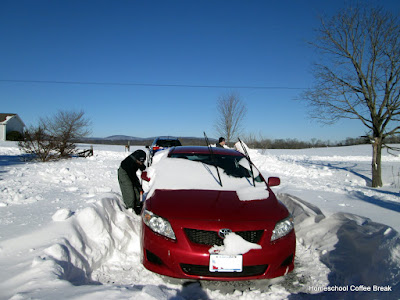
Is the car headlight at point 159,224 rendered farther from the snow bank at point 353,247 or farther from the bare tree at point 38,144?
the bare tree at point 38,144

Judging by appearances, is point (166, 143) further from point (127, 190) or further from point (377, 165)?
point (377, 165)

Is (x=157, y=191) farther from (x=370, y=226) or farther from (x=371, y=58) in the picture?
(x=371, y=58)

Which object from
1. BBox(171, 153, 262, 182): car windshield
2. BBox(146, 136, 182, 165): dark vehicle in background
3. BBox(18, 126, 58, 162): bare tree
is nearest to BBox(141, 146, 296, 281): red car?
BBox(171, 153, 262, 182): car windshield

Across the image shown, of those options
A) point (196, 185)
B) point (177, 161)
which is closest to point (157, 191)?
point (196, 185)

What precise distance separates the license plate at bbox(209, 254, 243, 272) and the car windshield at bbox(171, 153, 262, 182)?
1557mm

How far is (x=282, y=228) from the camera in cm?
276

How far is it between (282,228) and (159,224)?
4.23ft

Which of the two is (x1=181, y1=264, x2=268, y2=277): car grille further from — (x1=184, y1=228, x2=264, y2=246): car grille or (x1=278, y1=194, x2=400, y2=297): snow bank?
(x1=278, y1=194, x2=400, y2=297): snow bank

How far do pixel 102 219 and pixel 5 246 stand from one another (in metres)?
1.15

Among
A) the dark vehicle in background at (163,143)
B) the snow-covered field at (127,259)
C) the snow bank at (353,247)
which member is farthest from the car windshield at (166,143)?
the snow bank at (353,247)

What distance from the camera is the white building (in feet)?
135

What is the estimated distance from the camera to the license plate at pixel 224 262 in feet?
7.91

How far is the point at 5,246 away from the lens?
2.73 meters

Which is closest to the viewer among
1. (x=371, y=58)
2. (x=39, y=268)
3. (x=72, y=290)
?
(x=72, y=290)
